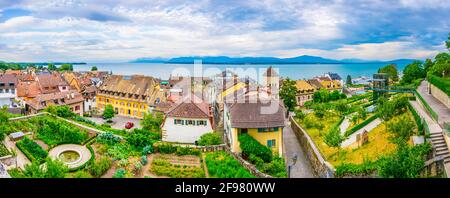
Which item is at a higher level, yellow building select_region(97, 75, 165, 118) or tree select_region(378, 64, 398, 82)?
tree select_region(378, 64, 398, 82)

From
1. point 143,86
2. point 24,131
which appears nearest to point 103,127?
point 24,131

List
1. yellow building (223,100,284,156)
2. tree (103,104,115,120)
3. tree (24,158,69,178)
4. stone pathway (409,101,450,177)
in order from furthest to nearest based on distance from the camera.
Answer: tree (103,104,115,120) < yellow building (223,100,284,156) < stone pathway (409,101,450,177) < tree (24,158,69,178)

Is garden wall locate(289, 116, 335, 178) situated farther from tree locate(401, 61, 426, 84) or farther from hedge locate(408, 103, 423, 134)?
tree locate(401, 61, 426, 84)

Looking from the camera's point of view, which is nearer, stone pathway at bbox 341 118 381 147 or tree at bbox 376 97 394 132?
tree at bbox 376 97 394 132

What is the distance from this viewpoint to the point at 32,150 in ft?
20.1

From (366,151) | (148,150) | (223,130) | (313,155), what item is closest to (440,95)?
(366,151)

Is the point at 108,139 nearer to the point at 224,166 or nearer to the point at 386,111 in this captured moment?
the point at 224,166

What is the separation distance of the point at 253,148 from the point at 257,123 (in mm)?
506

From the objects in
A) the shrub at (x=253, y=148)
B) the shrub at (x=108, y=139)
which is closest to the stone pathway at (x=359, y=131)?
the shrub at (x=253, y=148)

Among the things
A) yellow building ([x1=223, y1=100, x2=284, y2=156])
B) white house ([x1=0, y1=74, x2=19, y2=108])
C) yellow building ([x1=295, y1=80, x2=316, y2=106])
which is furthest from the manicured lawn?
white house ([x1=0, y1=74, x2=19, y2=108])

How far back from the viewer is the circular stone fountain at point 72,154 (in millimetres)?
5285

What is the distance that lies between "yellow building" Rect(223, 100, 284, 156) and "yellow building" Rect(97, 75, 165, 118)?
3254 millimetres

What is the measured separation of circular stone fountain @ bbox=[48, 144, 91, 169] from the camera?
5285 mm

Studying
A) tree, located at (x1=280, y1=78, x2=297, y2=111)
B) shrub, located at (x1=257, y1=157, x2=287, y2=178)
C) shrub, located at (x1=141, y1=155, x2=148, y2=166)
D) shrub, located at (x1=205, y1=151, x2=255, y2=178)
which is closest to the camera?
shrub, located at (x1=205, y1=151, x2=255, y2=178)
